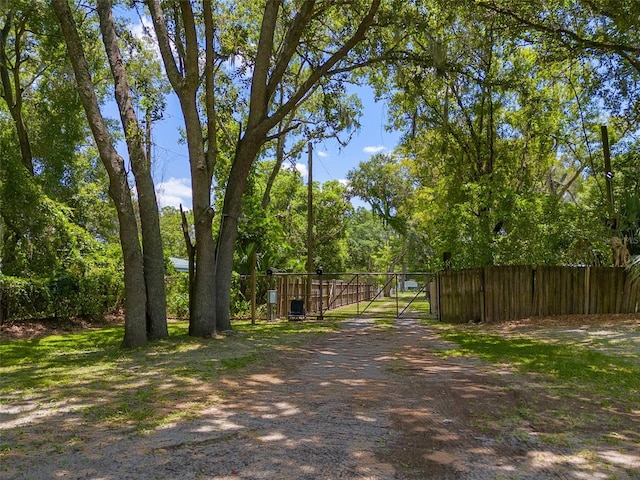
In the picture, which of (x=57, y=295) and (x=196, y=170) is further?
(x=57, y=295)

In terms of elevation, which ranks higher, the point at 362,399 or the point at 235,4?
the point at 235,4

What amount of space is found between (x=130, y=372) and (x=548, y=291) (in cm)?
1230

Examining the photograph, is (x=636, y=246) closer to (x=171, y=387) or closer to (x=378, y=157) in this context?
(x=171, y=387)

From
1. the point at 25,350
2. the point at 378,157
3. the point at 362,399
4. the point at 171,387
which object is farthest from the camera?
the point at 378,157

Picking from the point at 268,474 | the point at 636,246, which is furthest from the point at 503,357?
the point at 636,246

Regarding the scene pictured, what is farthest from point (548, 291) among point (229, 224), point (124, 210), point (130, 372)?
point (130, 372)

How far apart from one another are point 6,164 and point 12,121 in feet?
11.3

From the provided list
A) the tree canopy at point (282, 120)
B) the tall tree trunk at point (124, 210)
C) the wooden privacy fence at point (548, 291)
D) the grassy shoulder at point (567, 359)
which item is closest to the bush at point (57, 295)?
the tree canopy at point (282, 120)

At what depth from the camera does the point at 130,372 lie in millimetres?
7180

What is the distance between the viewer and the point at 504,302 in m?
14.8

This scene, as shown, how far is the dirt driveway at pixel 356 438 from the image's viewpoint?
344cm

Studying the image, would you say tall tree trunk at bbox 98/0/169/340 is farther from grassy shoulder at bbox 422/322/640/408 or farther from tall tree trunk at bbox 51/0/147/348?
grassy shoulder at bbox 422/322/640/408

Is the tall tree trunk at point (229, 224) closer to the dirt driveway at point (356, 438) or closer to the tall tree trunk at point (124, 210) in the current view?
the tall tree trunk at point (124, 210)

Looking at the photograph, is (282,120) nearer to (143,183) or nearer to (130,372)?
(143,183)
